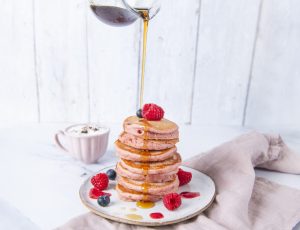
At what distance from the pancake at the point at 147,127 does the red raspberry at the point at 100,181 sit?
0.15 meters

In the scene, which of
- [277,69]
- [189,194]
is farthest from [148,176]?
[277,69]

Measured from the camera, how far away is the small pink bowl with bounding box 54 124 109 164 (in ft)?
4.17

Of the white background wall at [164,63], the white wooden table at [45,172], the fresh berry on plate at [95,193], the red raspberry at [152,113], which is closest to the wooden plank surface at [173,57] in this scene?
the white background wall at [164,63]

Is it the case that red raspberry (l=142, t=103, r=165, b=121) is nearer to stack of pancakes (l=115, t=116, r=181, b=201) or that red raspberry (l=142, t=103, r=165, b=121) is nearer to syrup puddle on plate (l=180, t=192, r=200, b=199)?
stack of pancakes (l=115, t=116, r=181, b=201)

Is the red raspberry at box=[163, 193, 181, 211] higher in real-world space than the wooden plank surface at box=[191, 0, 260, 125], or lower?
lower

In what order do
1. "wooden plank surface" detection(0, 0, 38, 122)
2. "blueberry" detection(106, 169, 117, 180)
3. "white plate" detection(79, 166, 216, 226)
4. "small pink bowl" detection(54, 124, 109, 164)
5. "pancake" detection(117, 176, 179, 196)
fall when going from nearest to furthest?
"white plate" detection(79, 166, 216, 226) < "pancake" detection(117, 176, 179, 196) < "blueberry" detection(106, 169, 117, 180) < "small pink bowl" detection(54, 124, 109, 164) < "wooden plank surface" detection(0, 0, 38, 122)

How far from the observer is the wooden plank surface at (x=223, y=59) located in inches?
66.1

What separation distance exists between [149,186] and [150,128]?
0.53 ft

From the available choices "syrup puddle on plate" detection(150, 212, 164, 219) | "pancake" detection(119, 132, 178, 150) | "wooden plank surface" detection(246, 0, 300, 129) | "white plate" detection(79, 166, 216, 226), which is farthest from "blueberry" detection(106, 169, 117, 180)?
"wooden plank surface" detection(246, 0, 300, 129)

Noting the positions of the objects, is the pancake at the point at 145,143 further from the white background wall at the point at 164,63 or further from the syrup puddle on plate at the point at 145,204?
the white background wall at the point at 164,63

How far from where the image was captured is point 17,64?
1743 mm

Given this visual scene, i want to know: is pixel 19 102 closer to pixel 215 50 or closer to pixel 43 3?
pixel 43 3

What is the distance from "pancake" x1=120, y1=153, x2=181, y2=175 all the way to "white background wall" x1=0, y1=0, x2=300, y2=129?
2.61 feet

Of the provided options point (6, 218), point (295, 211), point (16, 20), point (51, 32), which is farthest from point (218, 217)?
point (16, 20)
